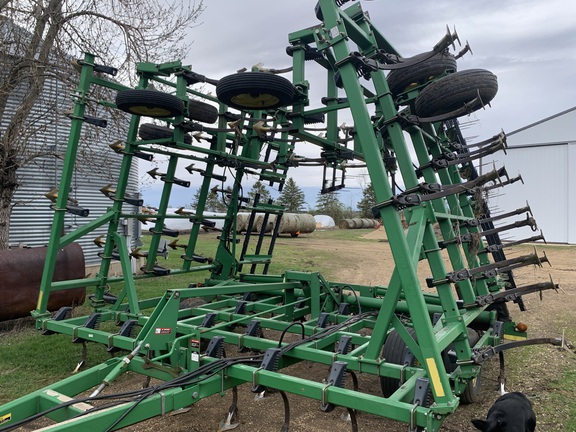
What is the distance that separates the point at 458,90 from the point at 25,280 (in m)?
6.44

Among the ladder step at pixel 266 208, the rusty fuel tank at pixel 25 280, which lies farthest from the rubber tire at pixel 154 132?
the rusty fuel tank at pixel 25 280

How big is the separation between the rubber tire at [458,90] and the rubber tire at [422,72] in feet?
2.12

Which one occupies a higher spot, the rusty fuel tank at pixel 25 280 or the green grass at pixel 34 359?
the rusty fuel tank at pixel 25 280

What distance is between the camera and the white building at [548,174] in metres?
23.7

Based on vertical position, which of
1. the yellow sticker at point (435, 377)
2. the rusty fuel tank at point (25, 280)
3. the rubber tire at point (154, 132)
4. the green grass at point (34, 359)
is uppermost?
the rubber tire at point (154, 132)

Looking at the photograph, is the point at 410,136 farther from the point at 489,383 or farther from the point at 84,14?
the point at 84,14

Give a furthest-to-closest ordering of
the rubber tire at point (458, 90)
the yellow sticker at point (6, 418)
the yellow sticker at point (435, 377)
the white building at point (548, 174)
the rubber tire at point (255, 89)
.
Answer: the white building at point (548, 174)
the rubber tire at point (255, 89)
the rubber tire at point (458, 90)
the yellow sticker at point (435, 377)
the yellow sticker at point (6, 418)

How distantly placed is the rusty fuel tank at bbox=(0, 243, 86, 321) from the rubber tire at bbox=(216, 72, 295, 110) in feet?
13.8

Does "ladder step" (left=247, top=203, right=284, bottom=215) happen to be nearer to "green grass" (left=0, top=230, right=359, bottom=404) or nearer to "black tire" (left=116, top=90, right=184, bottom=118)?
"black tire" (left=116, top=90, right=184, bottom=118)

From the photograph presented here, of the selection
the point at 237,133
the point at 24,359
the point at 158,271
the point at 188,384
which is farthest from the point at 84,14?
the point at 188,384

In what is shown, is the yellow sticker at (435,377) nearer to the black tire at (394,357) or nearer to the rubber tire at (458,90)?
the black tire at (394,357)

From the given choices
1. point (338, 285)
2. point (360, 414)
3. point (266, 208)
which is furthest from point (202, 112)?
point (360, 414)

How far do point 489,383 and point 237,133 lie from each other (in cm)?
464

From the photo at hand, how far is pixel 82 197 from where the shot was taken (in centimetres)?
1132
